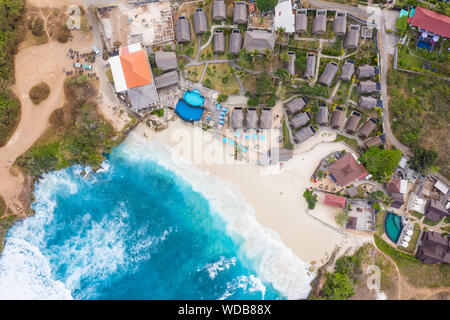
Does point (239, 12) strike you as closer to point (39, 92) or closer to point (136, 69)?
point (136, 69)

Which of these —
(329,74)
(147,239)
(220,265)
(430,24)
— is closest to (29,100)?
(147,239)

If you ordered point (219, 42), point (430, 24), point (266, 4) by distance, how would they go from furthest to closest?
point (219, 42)
point (266, 4)
point (430, 24)

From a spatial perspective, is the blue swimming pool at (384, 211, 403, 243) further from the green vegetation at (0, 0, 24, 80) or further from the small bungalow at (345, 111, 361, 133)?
the green vegetation at (0, 0, 24, 80)

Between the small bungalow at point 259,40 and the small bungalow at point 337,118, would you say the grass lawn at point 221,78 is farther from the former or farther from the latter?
the small bungalow at point 337,118

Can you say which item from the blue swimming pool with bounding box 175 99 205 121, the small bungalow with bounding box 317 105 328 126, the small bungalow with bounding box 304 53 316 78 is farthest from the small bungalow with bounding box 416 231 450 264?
the blue swimming pool with bounding box 175 99 205 121

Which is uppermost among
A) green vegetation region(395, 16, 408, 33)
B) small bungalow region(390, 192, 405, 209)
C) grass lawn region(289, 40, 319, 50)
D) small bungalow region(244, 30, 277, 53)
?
green vegetation region(395, 16, 408, 33)

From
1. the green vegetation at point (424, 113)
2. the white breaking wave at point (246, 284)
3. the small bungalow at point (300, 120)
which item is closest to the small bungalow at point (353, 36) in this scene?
the green vegetation at point (424, 113)
